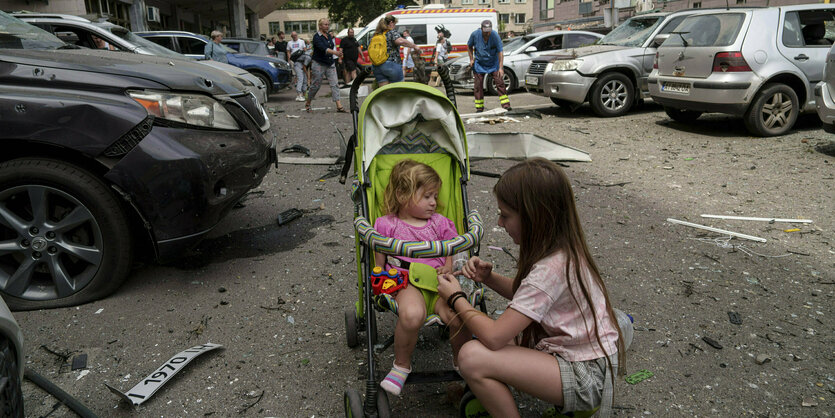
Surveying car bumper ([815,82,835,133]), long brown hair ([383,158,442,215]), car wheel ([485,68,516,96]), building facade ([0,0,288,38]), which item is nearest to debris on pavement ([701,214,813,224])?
car bumper ([815,82,835,133])

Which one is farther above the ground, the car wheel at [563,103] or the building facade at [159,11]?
the building facade at [159,11]

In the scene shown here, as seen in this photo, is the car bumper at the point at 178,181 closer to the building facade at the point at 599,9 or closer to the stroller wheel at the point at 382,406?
the stroller wheel at the point at 382,406

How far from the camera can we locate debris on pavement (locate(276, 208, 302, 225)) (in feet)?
17.6

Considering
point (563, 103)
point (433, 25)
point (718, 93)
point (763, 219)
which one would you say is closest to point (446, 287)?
point (763, 219)

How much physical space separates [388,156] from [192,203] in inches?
51.0

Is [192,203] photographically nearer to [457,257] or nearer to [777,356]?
[457,257]

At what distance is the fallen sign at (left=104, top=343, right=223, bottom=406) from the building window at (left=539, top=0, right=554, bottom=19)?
59.0 metres

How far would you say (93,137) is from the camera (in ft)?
11.2

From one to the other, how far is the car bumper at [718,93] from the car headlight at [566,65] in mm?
2137

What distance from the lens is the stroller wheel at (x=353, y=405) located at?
7.80ft

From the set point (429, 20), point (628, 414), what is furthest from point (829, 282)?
point (429, 20)

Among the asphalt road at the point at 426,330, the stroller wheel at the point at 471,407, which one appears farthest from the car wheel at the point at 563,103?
the stroller wheel at the point at 471,407

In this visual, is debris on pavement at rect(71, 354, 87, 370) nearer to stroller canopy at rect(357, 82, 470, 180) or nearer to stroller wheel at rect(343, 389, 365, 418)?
stroller wheel at rect(343, 389, 365, 418)

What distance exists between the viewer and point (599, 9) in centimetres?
4747
